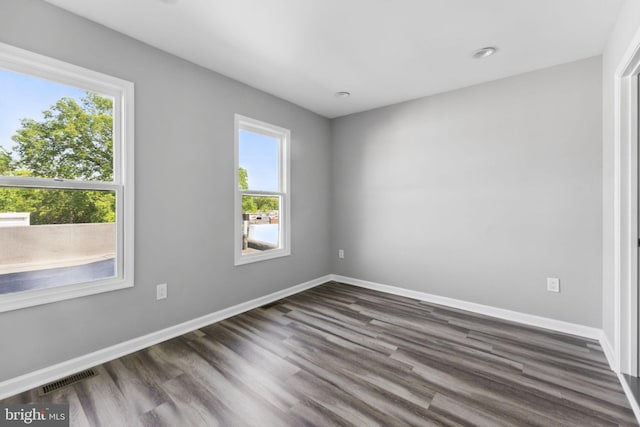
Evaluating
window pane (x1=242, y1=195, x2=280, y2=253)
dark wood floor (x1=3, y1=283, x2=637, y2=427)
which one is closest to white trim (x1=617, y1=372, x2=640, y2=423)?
dark wood floor (x1=3, y1=283, x2=637, y2=427)

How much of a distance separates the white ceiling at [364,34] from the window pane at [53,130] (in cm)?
58

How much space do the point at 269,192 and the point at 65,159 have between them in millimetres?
1896

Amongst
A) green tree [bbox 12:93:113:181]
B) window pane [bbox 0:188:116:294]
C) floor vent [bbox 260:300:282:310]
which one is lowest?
floor vent [bbox 260:300:282:310]

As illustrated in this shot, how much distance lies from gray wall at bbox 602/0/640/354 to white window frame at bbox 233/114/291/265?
9.90ft

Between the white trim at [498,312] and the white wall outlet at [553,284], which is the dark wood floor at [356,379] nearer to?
the white trim at [498,312]

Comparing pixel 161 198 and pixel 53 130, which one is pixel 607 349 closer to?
pixel 161 198

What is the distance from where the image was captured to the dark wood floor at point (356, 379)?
158cm

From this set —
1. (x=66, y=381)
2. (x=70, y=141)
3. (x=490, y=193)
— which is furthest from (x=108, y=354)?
(x=490, y=193)

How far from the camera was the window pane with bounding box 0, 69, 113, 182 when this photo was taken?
1798mm

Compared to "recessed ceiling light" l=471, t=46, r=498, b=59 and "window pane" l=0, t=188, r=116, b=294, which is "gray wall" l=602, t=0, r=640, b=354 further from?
"window pane" l=0, t=188, r=116, b=294

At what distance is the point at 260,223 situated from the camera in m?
3.43

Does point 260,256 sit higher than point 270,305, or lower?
higher

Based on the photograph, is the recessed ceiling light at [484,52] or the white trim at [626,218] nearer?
the white trim at [626,218]

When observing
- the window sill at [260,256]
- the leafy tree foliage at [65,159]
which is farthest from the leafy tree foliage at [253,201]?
the leafy tree foliage at [65,159]
